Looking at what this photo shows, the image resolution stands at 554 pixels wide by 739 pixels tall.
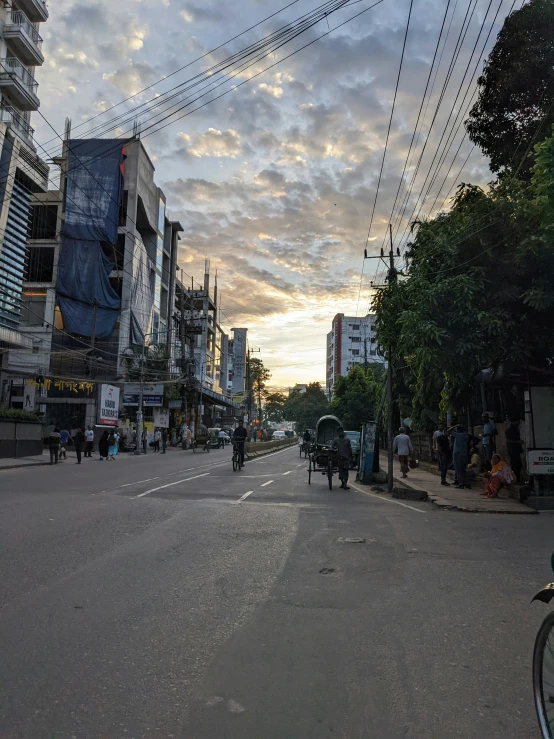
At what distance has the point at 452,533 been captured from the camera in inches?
391

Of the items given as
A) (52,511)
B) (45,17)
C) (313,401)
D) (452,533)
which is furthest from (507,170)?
(313,401)

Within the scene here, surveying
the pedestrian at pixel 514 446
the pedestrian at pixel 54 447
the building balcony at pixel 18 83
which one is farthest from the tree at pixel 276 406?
the pedestrian at pixel 514 446

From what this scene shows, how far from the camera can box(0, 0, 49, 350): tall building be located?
3300 centimetres

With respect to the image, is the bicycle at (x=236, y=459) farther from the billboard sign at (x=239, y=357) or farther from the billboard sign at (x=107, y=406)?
the billboard sign at (x=239, y=357)

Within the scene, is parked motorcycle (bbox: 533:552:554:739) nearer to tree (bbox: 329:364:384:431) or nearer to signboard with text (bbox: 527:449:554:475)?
signboard with text (bbox: 527:449:554:475)

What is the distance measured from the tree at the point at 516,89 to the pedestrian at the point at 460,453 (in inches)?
294

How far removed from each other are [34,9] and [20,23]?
2.49 m

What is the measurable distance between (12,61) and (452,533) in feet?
136

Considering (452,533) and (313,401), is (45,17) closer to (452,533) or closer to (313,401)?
(452,533)

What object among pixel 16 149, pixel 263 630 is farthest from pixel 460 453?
pixel 16 149

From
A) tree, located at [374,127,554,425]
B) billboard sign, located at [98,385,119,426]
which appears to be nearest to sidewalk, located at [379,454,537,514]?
tree, located at [374,127,554,425]

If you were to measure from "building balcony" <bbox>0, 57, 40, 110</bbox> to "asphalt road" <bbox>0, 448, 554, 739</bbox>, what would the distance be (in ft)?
121

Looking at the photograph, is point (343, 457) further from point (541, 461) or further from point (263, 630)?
point (263, 630)

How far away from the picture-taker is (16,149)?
34.4m
